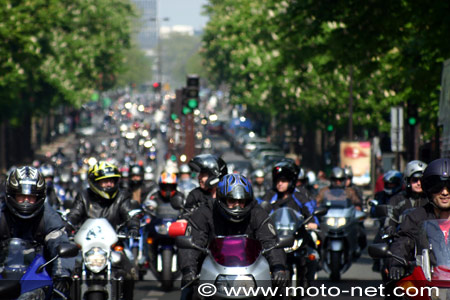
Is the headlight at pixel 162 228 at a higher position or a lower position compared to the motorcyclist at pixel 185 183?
lower

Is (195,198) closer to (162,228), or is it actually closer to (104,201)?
(104,201)

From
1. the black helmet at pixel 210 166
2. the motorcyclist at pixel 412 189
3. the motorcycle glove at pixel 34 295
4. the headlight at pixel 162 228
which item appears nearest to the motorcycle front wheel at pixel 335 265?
the headlight at pixel 162 228

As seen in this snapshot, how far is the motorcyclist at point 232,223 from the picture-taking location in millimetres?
8547

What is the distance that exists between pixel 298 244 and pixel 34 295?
19.2ft

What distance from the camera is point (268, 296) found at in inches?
319

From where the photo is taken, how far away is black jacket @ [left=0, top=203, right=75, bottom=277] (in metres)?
8.74

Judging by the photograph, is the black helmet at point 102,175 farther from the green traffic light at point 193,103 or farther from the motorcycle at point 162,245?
the green traffic light at point 193,103

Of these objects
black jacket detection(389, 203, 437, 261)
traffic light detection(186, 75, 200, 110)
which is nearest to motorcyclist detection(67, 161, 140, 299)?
black jacket detection(389, 203, 437, 261)

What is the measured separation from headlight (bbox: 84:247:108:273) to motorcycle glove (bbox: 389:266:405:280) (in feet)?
10.5

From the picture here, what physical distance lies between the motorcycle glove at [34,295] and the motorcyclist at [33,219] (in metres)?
0.59

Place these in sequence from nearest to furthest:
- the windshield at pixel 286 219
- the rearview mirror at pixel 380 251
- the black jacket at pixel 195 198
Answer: the rearview mirror at pixel 380 251, the windshield at pixel 286 219, the black jacket at pixel 195 198

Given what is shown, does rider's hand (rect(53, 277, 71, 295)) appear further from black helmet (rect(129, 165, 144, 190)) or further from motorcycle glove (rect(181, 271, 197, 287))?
black helmet (rect(129, 165, 144, 190))

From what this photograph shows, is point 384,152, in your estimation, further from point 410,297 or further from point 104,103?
point 104,103

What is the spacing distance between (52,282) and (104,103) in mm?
161651
